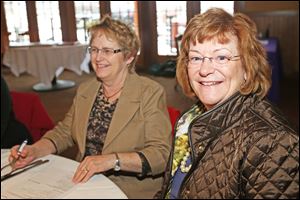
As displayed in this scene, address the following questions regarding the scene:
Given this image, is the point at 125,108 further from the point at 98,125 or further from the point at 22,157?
the point at 22,157

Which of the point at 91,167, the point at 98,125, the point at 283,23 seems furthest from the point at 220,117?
the point at 283,23

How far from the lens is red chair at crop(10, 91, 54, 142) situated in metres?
2.43

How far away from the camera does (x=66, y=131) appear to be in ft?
6.37

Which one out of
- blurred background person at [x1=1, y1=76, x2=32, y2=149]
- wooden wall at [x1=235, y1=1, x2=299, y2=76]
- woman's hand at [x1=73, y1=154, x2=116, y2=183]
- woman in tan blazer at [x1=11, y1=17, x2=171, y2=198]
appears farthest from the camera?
wooden wall at [x1=235, y1=1, x2=299, y2=76]

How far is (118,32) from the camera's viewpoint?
185cm

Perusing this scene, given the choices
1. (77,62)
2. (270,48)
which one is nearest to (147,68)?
(77,62)

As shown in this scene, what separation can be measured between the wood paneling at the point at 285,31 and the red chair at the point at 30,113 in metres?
5.09

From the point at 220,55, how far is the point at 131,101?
2.39 feet

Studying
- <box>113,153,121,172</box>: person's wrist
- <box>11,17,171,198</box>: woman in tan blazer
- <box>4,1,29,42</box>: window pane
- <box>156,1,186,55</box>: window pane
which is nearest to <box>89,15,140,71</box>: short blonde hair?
<box>11,17,171,198</box>: woman in tan blazer

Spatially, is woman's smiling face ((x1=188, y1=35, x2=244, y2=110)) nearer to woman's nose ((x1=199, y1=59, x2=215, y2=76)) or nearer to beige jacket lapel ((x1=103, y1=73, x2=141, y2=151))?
woman's nose ((x1=199, y1=59, x2=215, y2=76))

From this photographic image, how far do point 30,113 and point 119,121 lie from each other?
913mm

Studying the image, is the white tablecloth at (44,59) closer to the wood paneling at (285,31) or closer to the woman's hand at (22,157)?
A: the wood paneling at (285,31)

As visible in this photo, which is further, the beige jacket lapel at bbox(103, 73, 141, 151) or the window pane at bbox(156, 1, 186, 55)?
the window pane at bbox(156, 1, 186, 55)

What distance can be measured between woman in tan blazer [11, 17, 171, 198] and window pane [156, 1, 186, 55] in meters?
5.57
